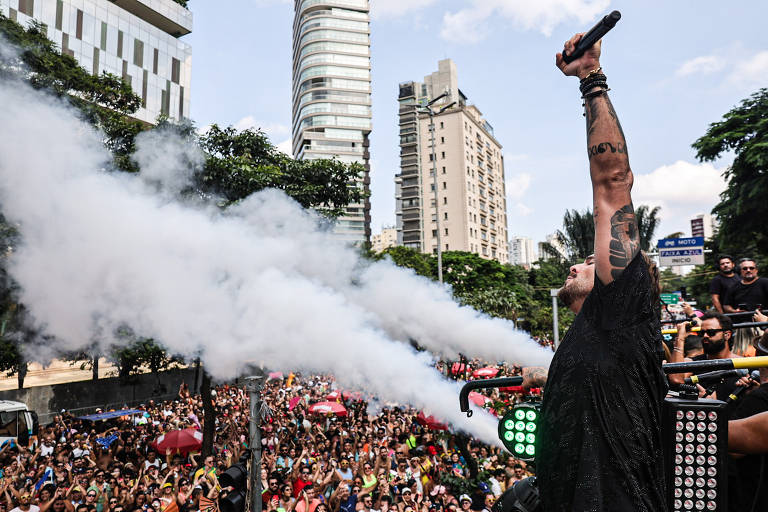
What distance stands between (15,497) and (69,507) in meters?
1.19

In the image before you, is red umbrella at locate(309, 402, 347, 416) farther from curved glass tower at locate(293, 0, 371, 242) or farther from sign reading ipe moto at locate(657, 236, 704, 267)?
curved glass tower at locate(293, 0, 371, 242)

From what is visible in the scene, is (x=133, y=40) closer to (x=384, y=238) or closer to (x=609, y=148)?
(x=609, y=148)

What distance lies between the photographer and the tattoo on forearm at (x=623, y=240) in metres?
1.70

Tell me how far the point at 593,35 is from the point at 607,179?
1.74 ft

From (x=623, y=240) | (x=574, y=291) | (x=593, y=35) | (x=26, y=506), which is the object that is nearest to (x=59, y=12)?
(x=26, y=506)

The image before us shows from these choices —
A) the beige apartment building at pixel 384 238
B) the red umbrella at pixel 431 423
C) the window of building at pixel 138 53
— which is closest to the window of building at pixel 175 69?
the window of building at pixel 138 53

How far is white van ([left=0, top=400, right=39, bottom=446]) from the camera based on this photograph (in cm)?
1641

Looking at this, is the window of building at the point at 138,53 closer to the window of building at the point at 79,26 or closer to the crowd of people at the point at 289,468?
the window of building at the point at 79,26

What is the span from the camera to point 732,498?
2.73 metres

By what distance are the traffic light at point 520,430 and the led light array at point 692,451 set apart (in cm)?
115

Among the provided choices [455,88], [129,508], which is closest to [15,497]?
[129,508]

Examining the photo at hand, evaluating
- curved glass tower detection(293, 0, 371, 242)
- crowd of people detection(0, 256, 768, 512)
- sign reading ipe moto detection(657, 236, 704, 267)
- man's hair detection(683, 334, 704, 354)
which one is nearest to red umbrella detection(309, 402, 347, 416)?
crowd of people detection(0, 256, 768, 512)

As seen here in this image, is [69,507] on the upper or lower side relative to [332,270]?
lower

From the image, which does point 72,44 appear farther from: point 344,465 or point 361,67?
point 361,67
